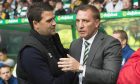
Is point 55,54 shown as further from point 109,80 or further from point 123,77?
point 123,77

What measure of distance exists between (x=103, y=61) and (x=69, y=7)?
8.06 m

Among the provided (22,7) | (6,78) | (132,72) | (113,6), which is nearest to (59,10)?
(113,6)

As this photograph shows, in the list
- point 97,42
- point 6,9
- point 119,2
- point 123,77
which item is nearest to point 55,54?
point 97,42

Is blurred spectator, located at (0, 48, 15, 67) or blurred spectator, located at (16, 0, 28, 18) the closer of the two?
blurred spectator, located at (0, 48, 15, 67)

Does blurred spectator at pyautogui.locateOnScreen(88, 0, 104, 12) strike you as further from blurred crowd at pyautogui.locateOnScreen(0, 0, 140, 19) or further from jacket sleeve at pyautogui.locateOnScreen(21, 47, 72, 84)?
jacket sleeve at pyautogui.locateOnScreen(21, 47, 72, 84)

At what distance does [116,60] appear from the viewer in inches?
114

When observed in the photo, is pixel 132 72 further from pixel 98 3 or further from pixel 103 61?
pixel 98 3

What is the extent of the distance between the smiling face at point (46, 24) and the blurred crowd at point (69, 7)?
221 inches

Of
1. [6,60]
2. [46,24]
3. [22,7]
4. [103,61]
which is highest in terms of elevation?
[46,24]

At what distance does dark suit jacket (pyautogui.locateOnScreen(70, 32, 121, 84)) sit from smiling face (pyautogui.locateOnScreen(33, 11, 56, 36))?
34 cm

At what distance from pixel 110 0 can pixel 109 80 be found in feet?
23.8

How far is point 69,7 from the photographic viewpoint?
1092 centimetres

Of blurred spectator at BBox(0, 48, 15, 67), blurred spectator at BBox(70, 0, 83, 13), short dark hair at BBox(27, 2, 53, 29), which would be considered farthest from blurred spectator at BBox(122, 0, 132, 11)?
short dark hair at BBox(27, 2, 53, 29)

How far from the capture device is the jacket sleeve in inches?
109
